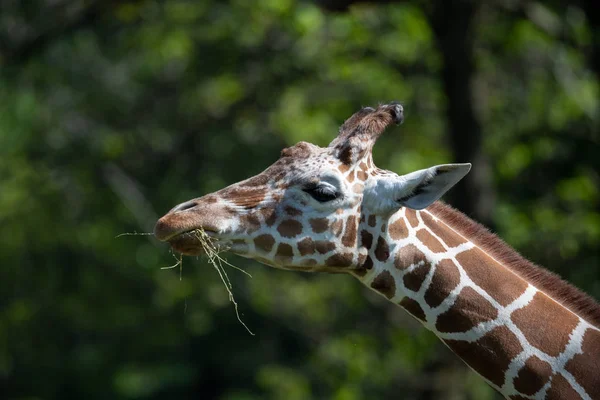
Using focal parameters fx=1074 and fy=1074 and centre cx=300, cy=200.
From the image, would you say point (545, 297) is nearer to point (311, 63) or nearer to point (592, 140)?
point (592, 140)

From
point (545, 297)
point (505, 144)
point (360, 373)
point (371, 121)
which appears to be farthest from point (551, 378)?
point (360, 373)

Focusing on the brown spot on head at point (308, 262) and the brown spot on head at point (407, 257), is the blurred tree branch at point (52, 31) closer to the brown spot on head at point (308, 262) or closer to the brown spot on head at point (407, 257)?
the brown spot on head at point (308, 262)

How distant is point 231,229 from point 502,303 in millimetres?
1387

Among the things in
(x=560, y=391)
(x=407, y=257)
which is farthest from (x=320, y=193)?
(x=560, y=391)

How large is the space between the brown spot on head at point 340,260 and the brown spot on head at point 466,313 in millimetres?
533

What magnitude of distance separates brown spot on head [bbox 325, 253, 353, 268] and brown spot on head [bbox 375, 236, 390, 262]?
14 cm

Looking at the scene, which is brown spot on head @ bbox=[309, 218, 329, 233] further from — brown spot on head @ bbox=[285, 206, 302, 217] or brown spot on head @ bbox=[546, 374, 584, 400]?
brown spot on head @ bbox=[546, 374, 584, 400]

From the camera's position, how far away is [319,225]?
213 inches

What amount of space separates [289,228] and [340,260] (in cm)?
30

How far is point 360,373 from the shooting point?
626 inches

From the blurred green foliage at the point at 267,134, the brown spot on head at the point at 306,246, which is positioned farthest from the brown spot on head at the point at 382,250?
the blurred green foliage at the point at 267,134

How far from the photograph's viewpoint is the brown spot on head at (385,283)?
5.40m

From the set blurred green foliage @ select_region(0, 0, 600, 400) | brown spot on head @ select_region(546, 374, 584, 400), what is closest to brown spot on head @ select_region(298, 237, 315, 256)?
brown spot on head @ select_region(546, 374, 584, 400)

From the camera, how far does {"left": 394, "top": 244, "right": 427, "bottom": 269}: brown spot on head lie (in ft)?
17.6
